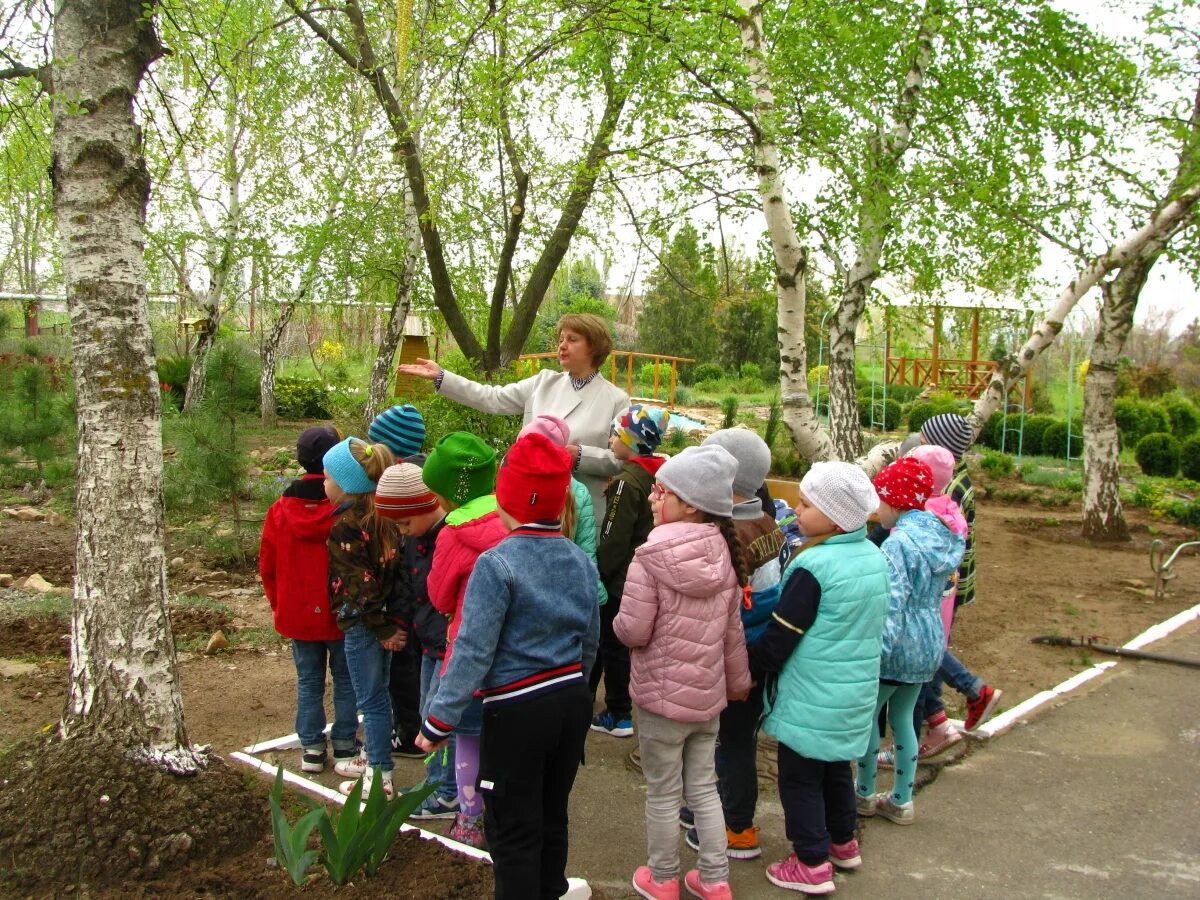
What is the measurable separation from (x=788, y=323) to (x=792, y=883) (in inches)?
170

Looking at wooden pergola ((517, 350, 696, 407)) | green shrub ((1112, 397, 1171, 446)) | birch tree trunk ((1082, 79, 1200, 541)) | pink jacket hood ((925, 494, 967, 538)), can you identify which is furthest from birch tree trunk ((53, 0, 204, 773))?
green shrub ((1112, 397, 1171, 446))

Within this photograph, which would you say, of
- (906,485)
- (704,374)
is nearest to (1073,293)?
(906,485)

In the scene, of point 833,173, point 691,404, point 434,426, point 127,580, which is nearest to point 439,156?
point 434,426

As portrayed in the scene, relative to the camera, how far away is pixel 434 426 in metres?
9.05

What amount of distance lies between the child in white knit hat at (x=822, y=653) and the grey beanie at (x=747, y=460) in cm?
31

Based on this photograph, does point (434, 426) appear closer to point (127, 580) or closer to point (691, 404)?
point (127, 580)

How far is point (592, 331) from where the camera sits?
14.4ft

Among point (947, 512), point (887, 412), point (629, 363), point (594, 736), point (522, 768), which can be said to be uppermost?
point (629, 363)

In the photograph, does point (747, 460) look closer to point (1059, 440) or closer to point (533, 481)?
point (533, 481)

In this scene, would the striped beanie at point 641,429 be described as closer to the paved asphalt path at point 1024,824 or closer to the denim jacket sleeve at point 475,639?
the paved asphalt path at point 1024,824

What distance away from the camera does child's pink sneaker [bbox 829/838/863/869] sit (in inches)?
131

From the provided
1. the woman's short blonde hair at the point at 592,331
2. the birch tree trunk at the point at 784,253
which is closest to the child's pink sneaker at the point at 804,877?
the woman's short blonde hair at the point at 592,331

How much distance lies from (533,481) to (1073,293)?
7855 mm

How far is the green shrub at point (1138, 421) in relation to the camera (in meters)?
18.1
